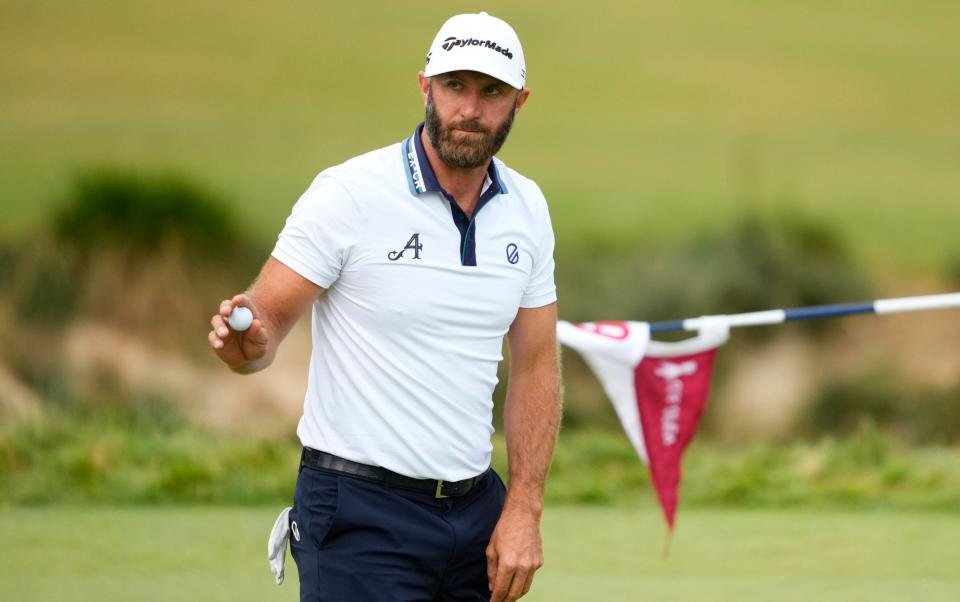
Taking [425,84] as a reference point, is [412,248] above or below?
below

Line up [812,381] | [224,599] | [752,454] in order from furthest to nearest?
1. [812,381]
2. [752,454]
3. [224,599]

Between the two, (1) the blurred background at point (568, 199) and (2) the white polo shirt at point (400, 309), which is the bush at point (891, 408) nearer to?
(1) the blurred background at point (568, 199)

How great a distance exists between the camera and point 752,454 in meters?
7.01

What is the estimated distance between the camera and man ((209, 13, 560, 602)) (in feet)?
9.24

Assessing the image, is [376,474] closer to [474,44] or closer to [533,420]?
[533,420]

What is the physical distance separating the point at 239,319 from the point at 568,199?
207 inches

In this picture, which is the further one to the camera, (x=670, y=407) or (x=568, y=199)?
(x=568, y=199)

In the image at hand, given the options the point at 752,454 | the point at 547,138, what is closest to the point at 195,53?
the point at 547,138

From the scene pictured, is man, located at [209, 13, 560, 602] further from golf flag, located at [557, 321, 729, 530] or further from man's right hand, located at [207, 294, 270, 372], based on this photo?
golf flag, located at [557, 321, 729, 530]

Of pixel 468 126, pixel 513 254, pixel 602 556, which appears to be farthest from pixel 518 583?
pixel 602 556

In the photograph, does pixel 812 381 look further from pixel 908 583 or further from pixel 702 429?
pixel 908 583

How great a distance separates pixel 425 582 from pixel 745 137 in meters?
5.10

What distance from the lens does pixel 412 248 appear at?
284 centimetres

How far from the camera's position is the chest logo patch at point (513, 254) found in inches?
117
